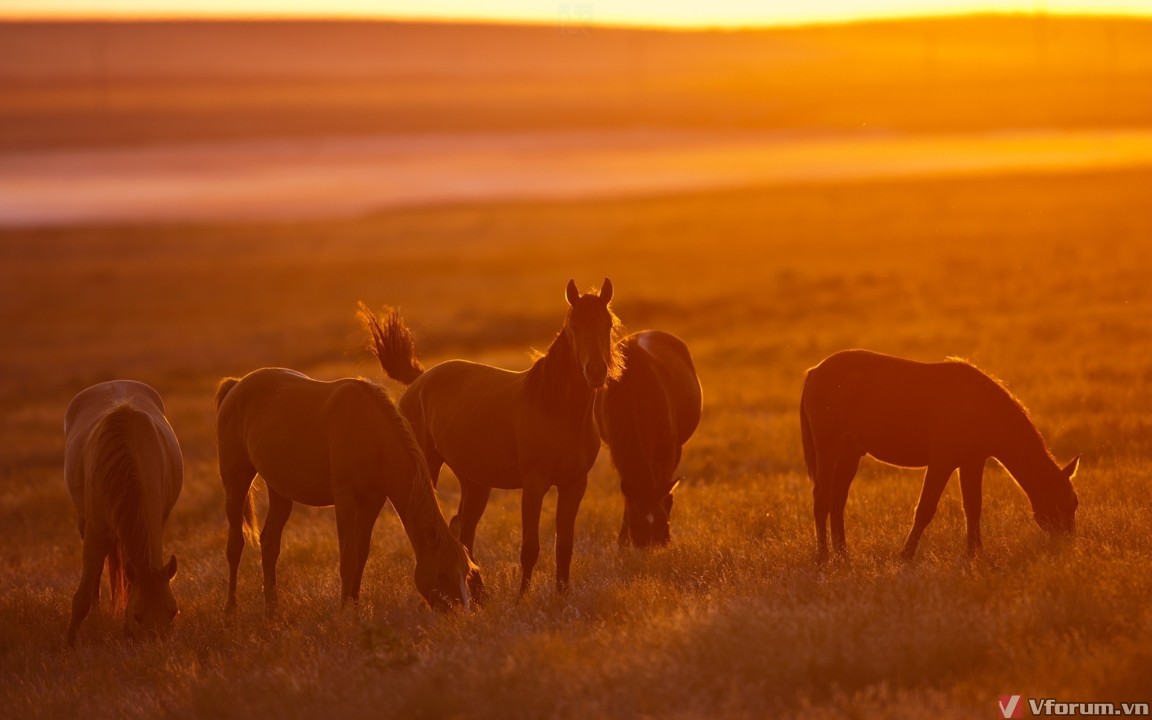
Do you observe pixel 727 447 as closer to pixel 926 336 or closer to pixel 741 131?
pixel 926 336

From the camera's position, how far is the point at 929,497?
883 cm

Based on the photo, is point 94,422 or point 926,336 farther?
point 926,336

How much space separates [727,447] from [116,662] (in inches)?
323

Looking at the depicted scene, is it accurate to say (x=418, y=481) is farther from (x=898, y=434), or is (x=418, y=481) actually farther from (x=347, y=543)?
(x=898, y=434)

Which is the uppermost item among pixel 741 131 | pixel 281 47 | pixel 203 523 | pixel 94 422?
pixel 281 47

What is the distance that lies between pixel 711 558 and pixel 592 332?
6.72ft

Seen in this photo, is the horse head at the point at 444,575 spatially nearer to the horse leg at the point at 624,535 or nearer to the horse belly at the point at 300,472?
the horse belly at the point at 300,472

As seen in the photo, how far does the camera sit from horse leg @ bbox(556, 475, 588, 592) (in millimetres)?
8859

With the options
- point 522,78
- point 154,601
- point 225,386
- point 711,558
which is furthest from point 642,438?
point 522,78

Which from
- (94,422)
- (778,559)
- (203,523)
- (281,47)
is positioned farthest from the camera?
(281,47)

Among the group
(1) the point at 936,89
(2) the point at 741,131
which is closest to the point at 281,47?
(2) the point at 741,131

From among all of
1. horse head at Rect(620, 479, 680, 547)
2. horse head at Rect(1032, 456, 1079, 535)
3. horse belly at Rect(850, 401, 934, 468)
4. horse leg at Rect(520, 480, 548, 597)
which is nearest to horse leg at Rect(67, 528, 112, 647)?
horse leg at Rect(520, 480, 548, 597)

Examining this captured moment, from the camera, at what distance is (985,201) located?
166 feet

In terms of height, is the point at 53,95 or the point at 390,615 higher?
the point at 53,95
